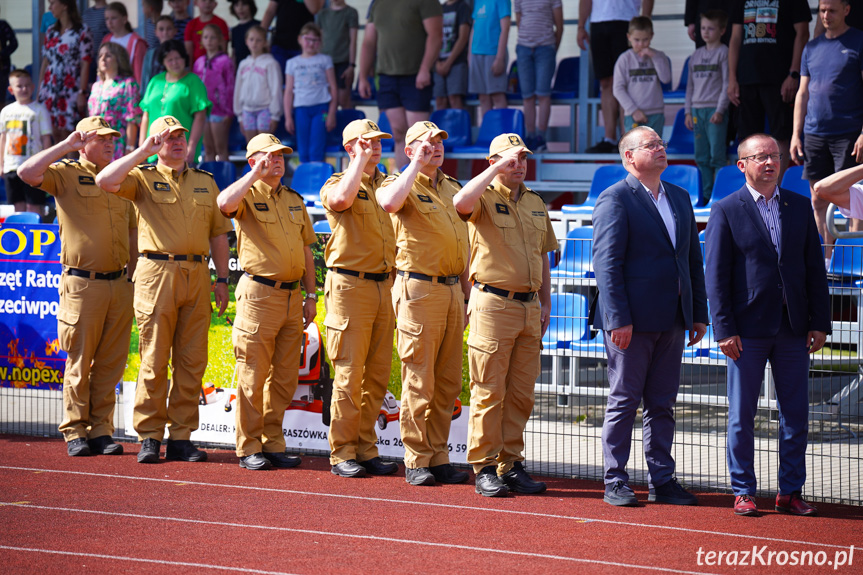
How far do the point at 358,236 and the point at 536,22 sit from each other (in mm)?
5918

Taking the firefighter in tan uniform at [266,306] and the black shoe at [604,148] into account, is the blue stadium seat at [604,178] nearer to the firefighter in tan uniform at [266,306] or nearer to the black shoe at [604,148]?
the black shoe at [604,148]

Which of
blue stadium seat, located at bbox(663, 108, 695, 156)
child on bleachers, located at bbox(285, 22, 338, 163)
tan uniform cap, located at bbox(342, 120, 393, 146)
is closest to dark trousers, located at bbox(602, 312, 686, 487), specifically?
tan uniform cap, located at bbox(342, 120, 393, 146)

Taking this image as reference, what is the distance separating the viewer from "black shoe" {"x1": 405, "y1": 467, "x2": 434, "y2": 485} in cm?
655

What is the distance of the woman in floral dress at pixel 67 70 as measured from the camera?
1344 cm

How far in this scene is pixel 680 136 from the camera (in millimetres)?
11906

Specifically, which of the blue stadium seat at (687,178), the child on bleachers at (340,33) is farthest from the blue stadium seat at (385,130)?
the blue stadium seat at (687,178)

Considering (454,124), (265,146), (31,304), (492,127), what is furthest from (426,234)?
(454,124)

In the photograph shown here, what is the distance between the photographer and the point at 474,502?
610cm

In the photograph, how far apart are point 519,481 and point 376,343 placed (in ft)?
4.29

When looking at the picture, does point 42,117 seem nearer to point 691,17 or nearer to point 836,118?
point 691,17

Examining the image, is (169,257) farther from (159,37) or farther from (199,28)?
(199,28)

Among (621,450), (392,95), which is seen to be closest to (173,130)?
(621,450)

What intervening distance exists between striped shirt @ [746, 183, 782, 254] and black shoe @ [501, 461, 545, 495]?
1965 mm

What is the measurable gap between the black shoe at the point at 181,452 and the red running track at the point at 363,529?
45 centimetres
